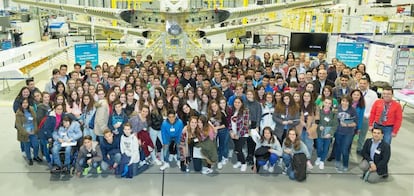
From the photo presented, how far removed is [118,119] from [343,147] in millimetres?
4116

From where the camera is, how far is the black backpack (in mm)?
5828

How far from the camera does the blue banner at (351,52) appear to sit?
1238cm

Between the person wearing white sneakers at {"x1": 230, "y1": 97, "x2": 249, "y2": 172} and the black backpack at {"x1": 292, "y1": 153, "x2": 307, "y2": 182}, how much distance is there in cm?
93

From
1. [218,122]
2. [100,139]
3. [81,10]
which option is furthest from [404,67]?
[81,10]

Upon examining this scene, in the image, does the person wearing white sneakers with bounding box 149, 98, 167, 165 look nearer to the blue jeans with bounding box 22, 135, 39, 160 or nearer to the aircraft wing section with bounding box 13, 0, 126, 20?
the blue jeans with bounding box 22, 135, 39, 160

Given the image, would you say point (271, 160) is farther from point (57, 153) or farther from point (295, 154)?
point (57, 153)

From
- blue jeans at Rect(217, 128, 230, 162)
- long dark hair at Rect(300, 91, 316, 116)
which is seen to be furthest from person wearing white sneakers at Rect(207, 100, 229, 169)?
long dark hair at Rect(300, 91, 316, 116)

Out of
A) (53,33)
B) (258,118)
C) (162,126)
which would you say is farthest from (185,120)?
(53,33)

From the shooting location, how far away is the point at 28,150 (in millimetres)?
6500

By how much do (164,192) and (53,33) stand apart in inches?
775

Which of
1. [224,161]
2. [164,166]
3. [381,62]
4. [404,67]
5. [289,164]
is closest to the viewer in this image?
[289,164]

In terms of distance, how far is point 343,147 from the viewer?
619 cm

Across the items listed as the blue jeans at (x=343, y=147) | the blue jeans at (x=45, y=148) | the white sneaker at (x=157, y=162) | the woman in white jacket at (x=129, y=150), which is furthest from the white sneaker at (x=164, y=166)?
the blue jeans at (x=343, y=147)

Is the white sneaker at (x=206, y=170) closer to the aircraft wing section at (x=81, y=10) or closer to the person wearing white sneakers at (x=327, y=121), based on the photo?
the person wearing white sneakers at (x=327, y=121)
